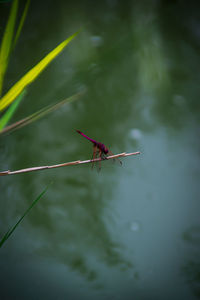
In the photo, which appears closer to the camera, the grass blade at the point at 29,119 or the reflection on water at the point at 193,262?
the grass blade at the point at 29,119

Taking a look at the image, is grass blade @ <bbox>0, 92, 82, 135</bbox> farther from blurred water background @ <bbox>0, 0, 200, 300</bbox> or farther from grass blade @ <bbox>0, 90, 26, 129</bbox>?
blurred water background @ <bbox>0, 0, 200, 300</bbox>

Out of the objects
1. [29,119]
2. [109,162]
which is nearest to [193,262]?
[109,162]

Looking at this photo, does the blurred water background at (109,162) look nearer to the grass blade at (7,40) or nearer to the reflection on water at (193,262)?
the reflection on water at (193,262)

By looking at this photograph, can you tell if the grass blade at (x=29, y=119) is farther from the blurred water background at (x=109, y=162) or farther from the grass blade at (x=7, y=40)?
the blurred water background at (x=109, y=162)

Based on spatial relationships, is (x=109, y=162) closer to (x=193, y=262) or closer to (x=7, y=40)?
(x=193, y=262)

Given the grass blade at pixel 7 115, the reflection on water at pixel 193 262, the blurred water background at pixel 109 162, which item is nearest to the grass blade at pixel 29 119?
the grass blade at pixel 7 115

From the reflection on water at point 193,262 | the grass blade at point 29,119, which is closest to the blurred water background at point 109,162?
the reflection on water at point 193,262

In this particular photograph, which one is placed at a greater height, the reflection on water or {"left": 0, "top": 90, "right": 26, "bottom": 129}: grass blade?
the reflection on water

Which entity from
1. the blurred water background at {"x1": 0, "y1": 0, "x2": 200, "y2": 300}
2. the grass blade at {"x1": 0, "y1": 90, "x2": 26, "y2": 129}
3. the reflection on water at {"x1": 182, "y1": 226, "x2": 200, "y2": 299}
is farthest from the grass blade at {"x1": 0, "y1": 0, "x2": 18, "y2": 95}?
the reflection on water at {"x1": 182, "y1": 226, "x2": 200, "y2": 299}

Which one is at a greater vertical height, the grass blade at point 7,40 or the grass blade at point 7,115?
the grass blade at point 7,40
